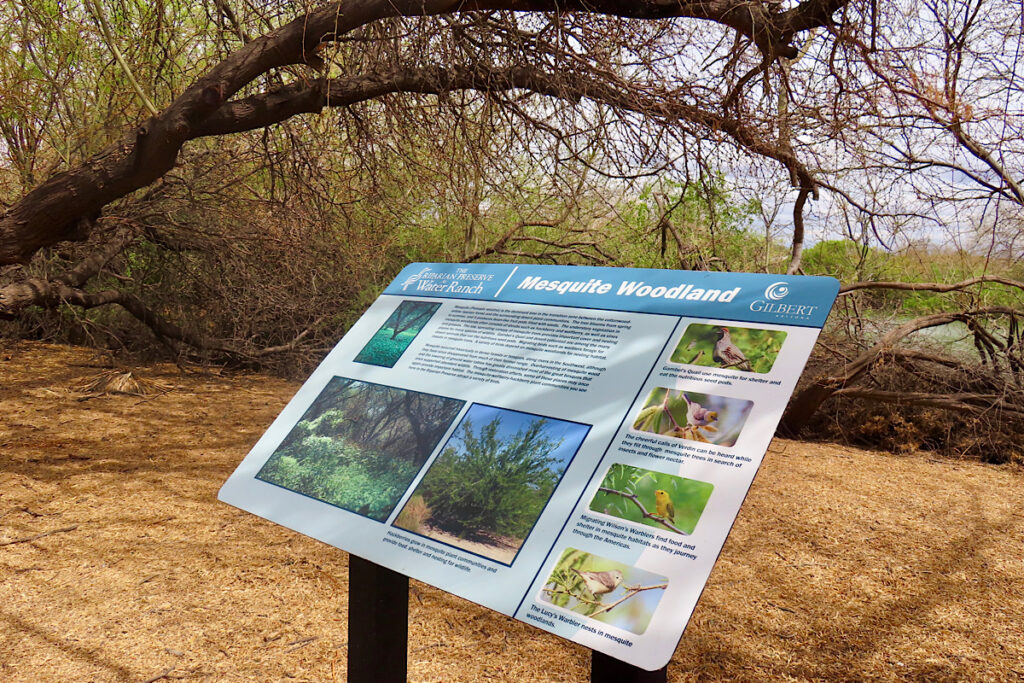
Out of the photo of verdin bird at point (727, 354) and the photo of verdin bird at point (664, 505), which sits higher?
the photo of verdin bird at point (727, 354)

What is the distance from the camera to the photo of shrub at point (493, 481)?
143 centimetres

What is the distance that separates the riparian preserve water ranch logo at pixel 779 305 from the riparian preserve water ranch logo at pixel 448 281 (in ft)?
2.65

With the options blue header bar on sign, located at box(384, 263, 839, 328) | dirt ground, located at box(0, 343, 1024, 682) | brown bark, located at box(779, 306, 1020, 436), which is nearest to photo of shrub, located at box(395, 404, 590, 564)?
blue header bar on sign, located at box(384, 263, 839, 328)

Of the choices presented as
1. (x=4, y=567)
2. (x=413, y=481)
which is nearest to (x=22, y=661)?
(x=4, y=567)

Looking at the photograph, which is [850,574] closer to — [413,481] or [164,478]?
[413,481]

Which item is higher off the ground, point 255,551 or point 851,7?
point 851,7

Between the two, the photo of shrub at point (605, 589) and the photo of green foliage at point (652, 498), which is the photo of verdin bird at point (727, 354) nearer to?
the photo of green foliage at point (652, 498)

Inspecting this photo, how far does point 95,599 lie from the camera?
126 inches

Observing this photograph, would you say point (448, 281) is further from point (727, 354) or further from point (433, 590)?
point (433, 590)

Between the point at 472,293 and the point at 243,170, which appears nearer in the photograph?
the point at 472,293

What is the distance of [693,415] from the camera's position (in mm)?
1409

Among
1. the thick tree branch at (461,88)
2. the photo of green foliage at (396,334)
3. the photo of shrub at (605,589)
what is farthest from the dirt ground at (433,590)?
the thick tree branch at (461,88)

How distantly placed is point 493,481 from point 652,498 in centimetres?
33

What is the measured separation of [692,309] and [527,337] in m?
0.41
